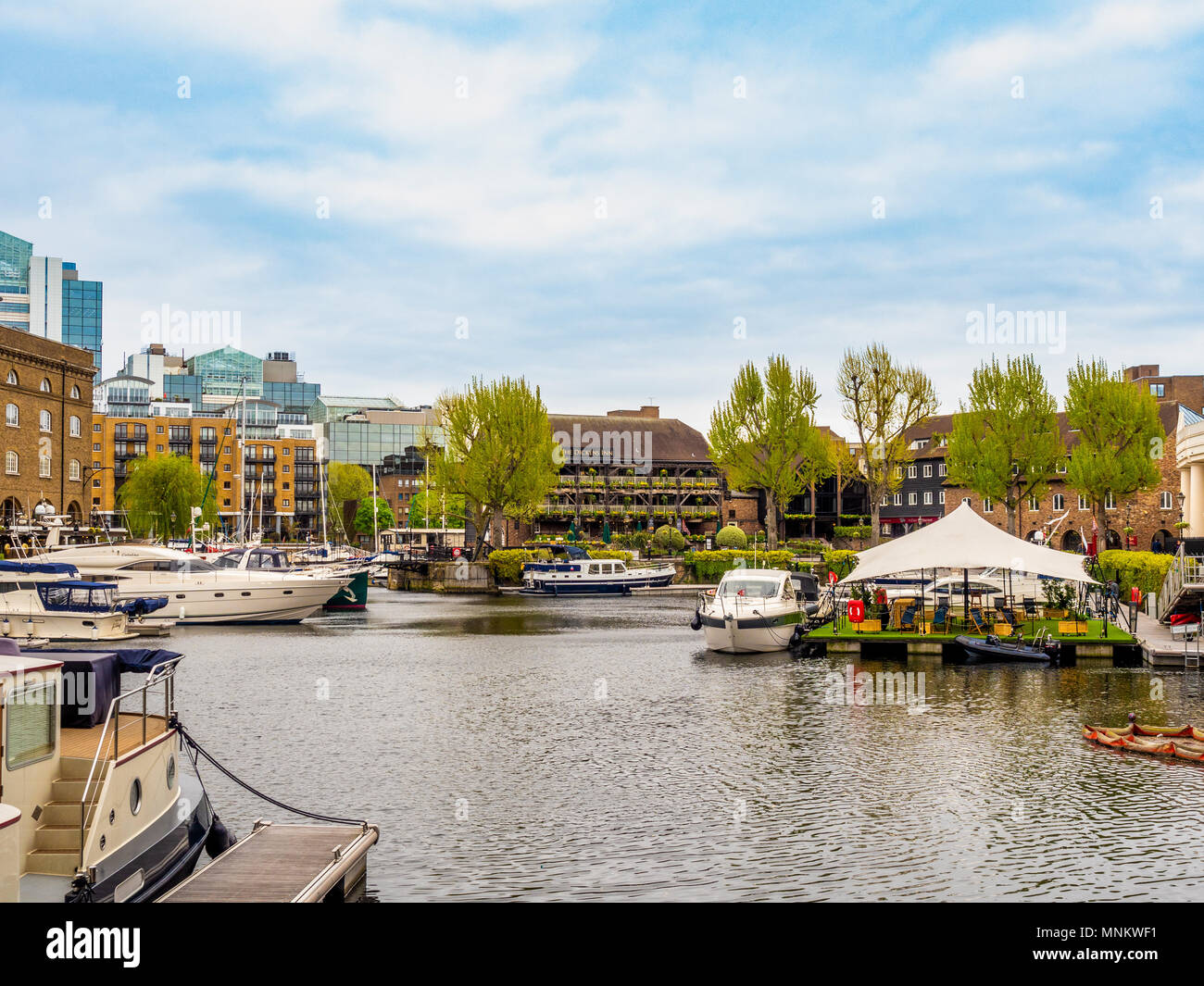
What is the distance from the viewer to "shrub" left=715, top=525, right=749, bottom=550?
263 feet

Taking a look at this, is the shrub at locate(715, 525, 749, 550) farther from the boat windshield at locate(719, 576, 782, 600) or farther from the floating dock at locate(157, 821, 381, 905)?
the floating dock at locate(157, 821, 381, 905)

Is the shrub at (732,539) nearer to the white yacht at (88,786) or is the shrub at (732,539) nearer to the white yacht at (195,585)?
Result: the white yacht at (195,585)

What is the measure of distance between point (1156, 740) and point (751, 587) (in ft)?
62.7

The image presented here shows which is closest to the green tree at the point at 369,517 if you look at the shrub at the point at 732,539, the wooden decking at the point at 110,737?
the shrub at the point at 732,539

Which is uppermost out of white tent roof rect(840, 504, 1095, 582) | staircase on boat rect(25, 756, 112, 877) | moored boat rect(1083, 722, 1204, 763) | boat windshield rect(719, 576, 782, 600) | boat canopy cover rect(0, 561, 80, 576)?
white tent roof rect(840, 504, 1095, 582)

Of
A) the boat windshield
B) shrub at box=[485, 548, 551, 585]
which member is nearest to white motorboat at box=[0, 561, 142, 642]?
the boat windshield

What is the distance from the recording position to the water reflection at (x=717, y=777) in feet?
41.7

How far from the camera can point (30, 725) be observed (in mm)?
10234

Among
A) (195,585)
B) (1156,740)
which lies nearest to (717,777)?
(1156,740)

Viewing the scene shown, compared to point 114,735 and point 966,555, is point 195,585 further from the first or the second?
point 114,735

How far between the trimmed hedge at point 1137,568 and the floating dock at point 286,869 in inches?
1432

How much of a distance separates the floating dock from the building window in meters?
1.85

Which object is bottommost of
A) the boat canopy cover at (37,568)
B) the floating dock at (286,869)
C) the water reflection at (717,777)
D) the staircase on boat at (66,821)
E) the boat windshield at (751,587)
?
the water reflection at (717,777)
